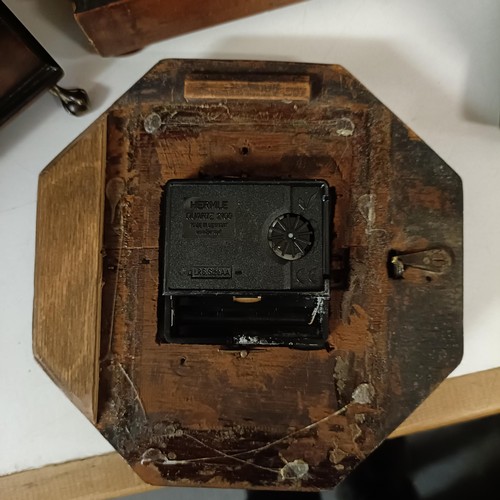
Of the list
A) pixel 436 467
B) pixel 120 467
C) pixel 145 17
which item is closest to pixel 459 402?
pixel 436 467

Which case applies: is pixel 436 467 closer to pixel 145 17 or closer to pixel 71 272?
pixel 71 272

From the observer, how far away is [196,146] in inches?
37.3

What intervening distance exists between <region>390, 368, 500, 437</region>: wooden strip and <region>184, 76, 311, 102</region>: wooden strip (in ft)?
1.88

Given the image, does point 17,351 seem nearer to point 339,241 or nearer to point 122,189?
point 122,189

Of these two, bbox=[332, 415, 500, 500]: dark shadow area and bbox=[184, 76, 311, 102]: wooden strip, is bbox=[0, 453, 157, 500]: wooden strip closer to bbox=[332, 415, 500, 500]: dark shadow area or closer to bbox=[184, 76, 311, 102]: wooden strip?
bbox=[332, 415, 500, 500]: dark shadow area

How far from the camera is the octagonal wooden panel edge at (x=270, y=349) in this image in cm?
90

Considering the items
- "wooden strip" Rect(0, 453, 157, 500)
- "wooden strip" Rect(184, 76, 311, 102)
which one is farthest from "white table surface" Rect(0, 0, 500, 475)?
"wooden strip" Rect(184, 76, 311, 102)

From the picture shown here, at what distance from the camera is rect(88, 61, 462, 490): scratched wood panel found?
902 mm

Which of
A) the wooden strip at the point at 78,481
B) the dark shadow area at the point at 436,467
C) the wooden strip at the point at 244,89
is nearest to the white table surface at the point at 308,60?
the wooden strip at the point at 78,481

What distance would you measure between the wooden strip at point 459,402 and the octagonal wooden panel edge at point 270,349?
209mm

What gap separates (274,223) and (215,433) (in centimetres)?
33

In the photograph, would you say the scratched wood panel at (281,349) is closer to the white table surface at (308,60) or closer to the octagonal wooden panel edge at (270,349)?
the octagonal wooden panel edge at (270,349)

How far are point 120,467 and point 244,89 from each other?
0.68 meters

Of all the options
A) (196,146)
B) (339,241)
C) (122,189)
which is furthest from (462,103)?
(122,189)
